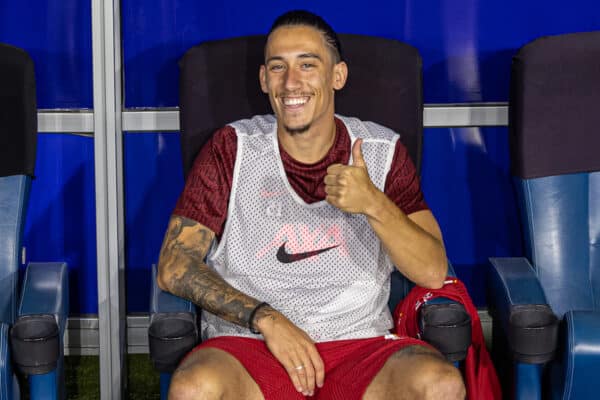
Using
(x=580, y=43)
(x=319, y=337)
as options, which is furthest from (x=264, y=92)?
(x=580, y=43)

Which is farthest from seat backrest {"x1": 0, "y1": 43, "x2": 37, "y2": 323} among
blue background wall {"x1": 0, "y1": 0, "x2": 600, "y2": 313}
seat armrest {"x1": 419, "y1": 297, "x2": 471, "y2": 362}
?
seat armrest {"x1": 419, "y1": 297, "x2": 471, "y2": 362}

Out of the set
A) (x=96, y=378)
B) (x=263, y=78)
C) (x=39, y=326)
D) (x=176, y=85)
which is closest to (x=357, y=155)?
(x=263, y=78)

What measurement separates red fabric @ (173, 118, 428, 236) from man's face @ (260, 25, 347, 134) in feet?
0.31

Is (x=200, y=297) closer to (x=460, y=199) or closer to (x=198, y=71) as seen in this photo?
(x=198, y=71)

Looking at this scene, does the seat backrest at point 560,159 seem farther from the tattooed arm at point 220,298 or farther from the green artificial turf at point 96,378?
the green artificial turf at point 96,378

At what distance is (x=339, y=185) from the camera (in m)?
2.05

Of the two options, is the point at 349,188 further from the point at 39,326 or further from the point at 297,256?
the point at 39,326

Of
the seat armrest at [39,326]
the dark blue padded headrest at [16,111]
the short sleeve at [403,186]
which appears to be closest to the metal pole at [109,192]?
the dark blue padded headrest at [16,111]

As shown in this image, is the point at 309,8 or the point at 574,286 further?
the point at 309,8

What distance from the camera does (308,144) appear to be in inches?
88.8

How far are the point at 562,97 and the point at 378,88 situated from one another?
47 cm

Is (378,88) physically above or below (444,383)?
above

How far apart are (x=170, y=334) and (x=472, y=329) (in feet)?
2.35

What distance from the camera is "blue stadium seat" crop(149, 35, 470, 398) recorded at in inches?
94.3
